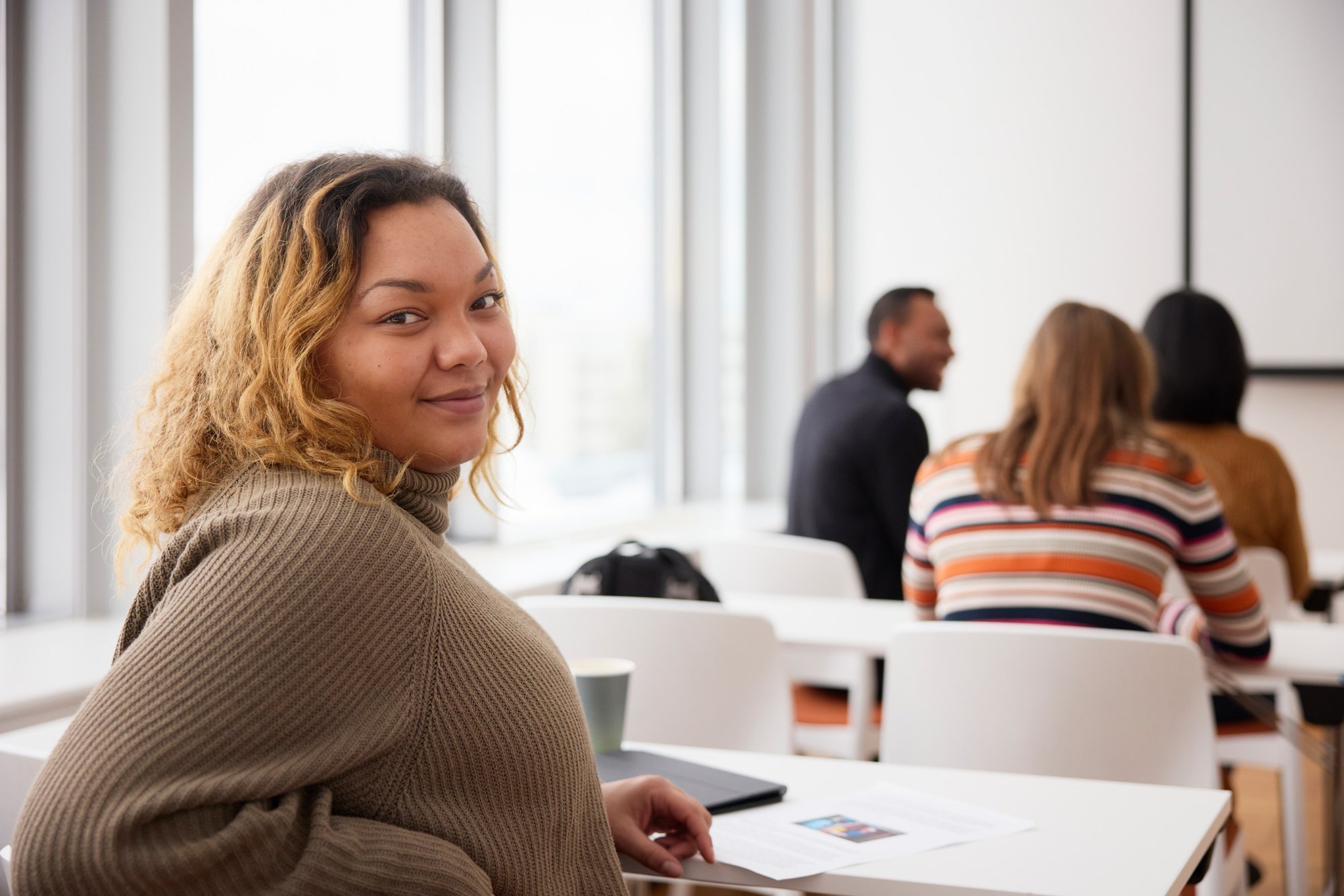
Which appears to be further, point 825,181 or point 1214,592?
point 825,181

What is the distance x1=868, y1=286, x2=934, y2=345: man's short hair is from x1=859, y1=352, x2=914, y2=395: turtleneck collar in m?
0.07

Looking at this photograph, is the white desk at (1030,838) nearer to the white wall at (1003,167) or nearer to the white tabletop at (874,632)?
the white tabletop at (874,632)

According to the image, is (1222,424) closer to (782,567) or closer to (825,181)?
(782,567)

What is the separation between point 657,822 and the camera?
125 centimetres

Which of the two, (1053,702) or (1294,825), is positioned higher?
(1053,702)

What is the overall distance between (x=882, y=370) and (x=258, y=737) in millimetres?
2773

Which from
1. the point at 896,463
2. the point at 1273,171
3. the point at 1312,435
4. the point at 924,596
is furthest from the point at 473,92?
the point at 1312,435

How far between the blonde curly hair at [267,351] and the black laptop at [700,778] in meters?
0.54

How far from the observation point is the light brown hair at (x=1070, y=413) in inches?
85.7

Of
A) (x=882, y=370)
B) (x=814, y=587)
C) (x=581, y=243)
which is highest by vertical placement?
(x=581, y=243)

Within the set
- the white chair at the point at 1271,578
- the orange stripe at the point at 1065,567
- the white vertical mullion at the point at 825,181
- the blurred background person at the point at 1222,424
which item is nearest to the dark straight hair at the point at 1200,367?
the blurred background person at the point at 1222,424

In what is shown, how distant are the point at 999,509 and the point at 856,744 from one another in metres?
0.55

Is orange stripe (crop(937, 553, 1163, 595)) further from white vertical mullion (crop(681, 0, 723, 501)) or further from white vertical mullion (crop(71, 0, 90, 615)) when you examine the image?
white vertical mullion (crop(681, 0, 723, 501))

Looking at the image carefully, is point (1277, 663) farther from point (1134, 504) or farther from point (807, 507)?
point (807, 507)
